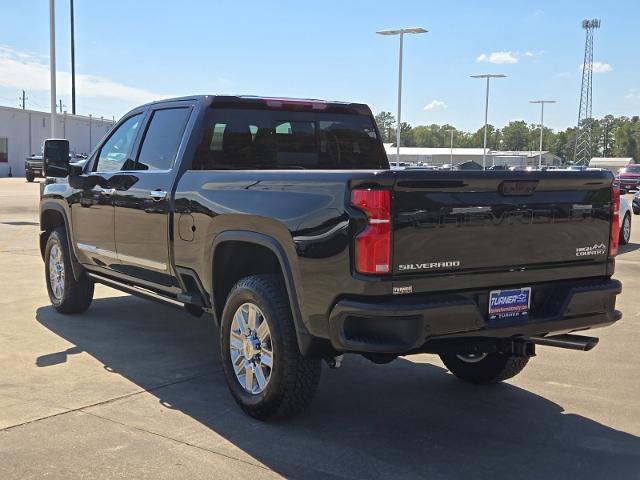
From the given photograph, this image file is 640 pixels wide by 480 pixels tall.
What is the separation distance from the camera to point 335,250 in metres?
3.69

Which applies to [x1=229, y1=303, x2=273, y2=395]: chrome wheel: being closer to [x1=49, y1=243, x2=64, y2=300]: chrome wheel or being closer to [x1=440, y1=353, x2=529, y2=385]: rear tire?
[x1=440, y1=353, x2=529, y2=385]: rear tire

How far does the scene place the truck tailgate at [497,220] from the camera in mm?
3629

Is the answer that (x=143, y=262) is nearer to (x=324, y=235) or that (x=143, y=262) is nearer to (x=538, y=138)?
(x=324, y=235)

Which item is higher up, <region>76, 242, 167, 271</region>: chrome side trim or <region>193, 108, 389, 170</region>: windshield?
<region>193, 108, 389, 170</region>: windshield

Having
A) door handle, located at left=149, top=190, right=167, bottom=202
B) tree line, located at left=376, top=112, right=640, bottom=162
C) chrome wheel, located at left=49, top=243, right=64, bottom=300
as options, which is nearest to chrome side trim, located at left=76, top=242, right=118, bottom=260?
chrome wheel, located at left=49, top=243, right=64, bottom=300

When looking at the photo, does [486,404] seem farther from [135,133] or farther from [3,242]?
[3,242]

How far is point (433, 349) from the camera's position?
12.7 ft

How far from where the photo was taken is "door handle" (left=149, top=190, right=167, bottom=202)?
206 inches

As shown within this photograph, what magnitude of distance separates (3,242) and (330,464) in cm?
1097

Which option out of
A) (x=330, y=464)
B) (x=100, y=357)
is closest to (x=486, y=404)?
(x=330, y=464)

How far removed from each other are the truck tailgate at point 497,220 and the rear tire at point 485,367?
1101 mm

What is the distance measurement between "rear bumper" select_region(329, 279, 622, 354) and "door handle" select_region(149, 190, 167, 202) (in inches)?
81.4

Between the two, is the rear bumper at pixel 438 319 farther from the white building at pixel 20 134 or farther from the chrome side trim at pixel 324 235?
the white building at pixel 20 134

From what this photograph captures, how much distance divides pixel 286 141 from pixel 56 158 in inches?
87.8
